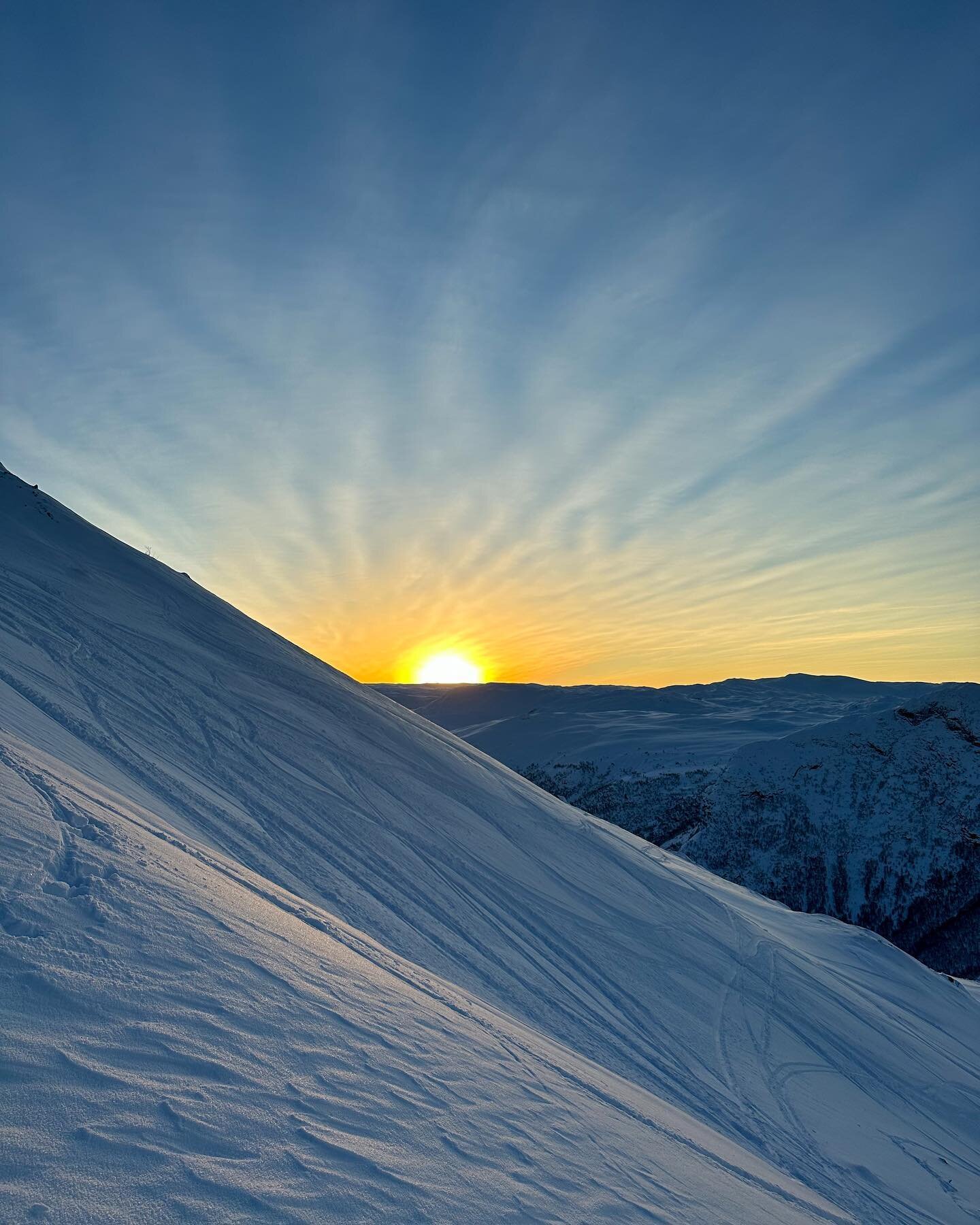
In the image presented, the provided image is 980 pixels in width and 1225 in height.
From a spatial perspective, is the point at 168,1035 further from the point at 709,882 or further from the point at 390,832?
the point at 709,882

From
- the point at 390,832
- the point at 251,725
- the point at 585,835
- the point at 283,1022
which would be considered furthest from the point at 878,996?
the point at 283,1022

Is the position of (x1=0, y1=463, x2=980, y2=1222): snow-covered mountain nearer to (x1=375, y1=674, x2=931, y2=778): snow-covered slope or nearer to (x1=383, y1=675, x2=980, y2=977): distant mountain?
(x1=383, y1=675, x2=980, y2=977): distant mountain

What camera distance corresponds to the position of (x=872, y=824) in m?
21.2

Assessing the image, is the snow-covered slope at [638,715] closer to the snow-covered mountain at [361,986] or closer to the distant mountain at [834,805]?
the distant mountain at [834,805]

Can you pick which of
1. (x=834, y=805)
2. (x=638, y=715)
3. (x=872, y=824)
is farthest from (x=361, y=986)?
(x=638, y=715)

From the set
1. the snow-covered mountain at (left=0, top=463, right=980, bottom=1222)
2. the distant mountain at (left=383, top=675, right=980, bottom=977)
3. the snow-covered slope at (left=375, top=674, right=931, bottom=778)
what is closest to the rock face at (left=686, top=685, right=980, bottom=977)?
the distant mountain at (left=383, top=675, right=980, bottom=977)

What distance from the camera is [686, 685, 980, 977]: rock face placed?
1920 centimetres

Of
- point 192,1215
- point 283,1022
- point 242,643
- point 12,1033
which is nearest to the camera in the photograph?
point 192,1215

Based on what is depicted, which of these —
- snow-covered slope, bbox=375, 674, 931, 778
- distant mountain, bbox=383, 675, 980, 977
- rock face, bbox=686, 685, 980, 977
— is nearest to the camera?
rock face, bbox=686, 685, 980, 977

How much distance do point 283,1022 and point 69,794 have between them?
8.43 ft

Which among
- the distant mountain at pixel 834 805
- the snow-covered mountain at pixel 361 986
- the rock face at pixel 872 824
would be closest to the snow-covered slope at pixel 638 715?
the distant mountain at pixel 834 805

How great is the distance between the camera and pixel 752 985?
1023cm

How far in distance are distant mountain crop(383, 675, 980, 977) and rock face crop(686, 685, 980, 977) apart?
0.12 ft

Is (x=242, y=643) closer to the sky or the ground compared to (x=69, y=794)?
closer to the sky
